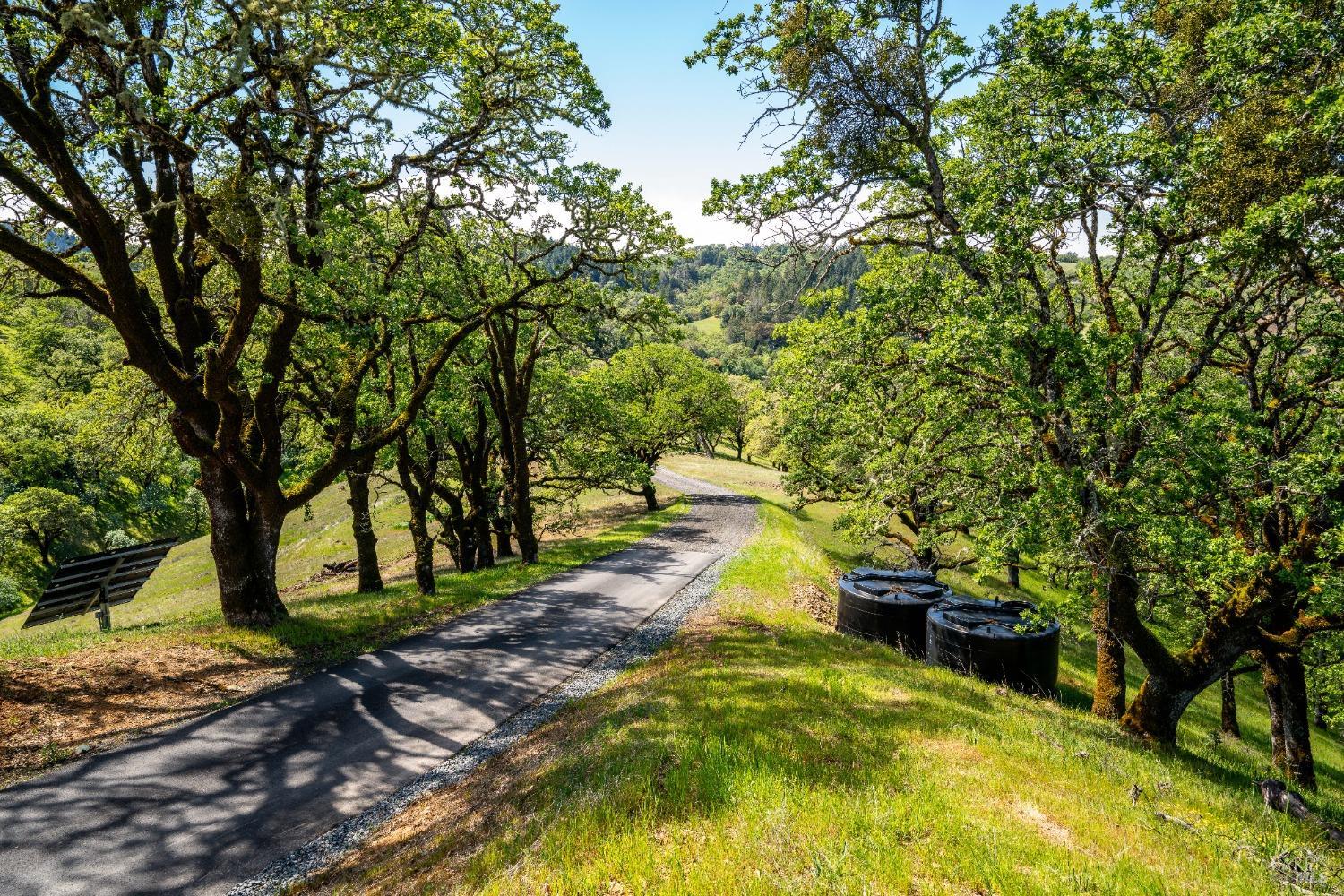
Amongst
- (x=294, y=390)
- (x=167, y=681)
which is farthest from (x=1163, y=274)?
(x=294, y=390)

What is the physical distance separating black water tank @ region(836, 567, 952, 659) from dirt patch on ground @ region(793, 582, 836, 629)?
1.29 metres

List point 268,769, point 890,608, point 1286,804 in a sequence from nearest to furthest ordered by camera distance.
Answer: point 1286,804 < point 268,769 < point 890,608

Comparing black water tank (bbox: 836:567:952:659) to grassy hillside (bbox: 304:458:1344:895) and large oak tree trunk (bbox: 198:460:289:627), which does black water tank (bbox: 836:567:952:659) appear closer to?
grassy hillside (bbox: 304:458:1344:895)

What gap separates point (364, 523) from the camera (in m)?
19.6

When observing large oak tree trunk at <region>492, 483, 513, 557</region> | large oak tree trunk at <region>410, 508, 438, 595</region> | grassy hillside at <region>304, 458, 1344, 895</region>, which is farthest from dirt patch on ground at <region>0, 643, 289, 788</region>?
large oak tree trunk at <region>492, 483, 513, 557</region>

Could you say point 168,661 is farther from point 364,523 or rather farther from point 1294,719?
point 1294,719

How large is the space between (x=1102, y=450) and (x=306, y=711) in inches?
556

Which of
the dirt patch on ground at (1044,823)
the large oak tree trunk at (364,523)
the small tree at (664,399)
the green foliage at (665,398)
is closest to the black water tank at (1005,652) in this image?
the dirt patch on ground at (1044,823)

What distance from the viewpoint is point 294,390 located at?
52.2ft

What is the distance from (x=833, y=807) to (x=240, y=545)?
1351 cm

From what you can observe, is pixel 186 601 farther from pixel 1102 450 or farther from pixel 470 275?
pixel 1102 450

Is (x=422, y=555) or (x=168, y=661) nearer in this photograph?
(x=168, y=661)

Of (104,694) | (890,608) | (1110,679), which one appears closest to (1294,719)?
(1110,679)

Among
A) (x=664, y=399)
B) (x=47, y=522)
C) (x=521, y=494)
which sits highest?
(x=664, y=399)
